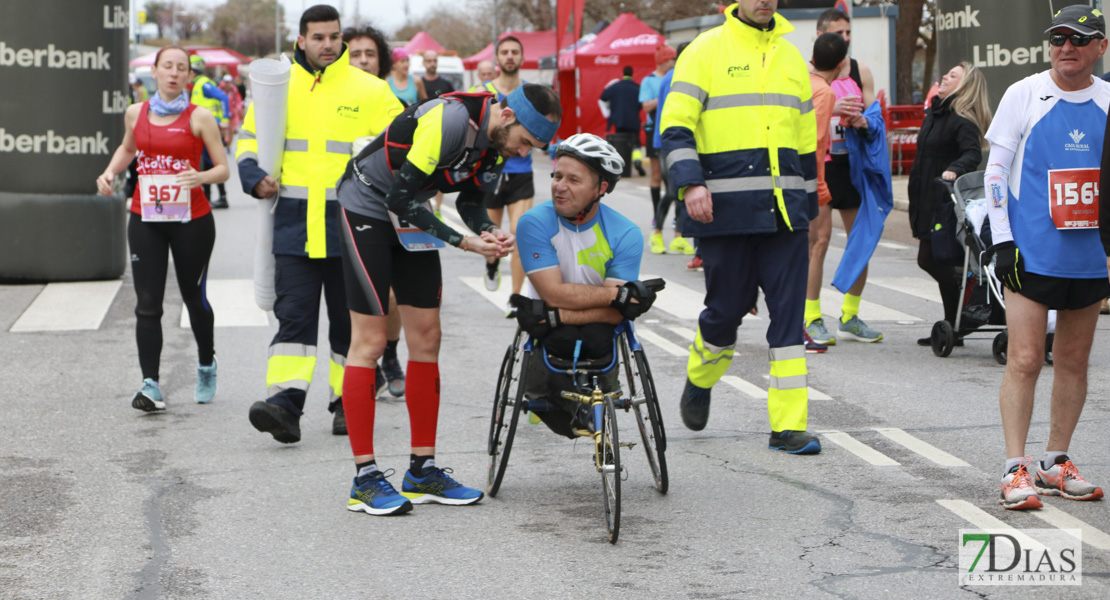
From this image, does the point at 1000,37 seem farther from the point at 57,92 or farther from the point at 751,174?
the point at 57,92

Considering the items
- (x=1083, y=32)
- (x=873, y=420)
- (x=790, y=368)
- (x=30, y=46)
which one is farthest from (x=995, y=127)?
(x=30, y=46)

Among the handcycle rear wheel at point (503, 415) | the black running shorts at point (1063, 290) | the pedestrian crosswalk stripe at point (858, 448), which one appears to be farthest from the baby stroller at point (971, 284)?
the handcycle rear wheel at point (503, 415)

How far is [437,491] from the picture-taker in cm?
589

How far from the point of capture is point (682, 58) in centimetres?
665

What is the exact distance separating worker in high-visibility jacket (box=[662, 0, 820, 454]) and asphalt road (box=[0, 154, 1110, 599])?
1.70ft

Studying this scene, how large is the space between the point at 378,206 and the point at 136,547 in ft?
5.29

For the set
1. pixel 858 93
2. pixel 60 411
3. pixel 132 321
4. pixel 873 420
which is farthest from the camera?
pixel 132 321

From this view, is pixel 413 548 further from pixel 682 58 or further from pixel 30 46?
pixel 30 46

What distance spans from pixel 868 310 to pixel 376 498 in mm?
6603

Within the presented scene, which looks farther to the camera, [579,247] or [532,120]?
[579,247]

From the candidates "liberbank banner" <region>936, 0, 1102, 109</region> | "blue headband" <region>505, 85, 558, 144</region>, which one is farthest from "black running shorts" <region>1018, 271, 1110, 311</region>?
"liberbank banner" <region>936, 0, 1102, 109</region>

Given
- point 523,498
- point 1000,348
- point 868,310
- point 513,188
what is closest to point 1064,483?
point 523,498

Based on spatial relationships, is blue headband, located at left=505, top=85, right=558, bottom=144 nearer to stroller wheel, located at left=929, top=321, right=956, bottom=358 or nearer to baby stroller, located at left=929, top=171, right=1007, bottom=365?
baby stroller, located at left=929, top=171, right=1007, bottom=365

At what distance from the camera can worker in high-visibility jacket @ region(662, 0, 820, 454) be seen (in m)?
6.55
